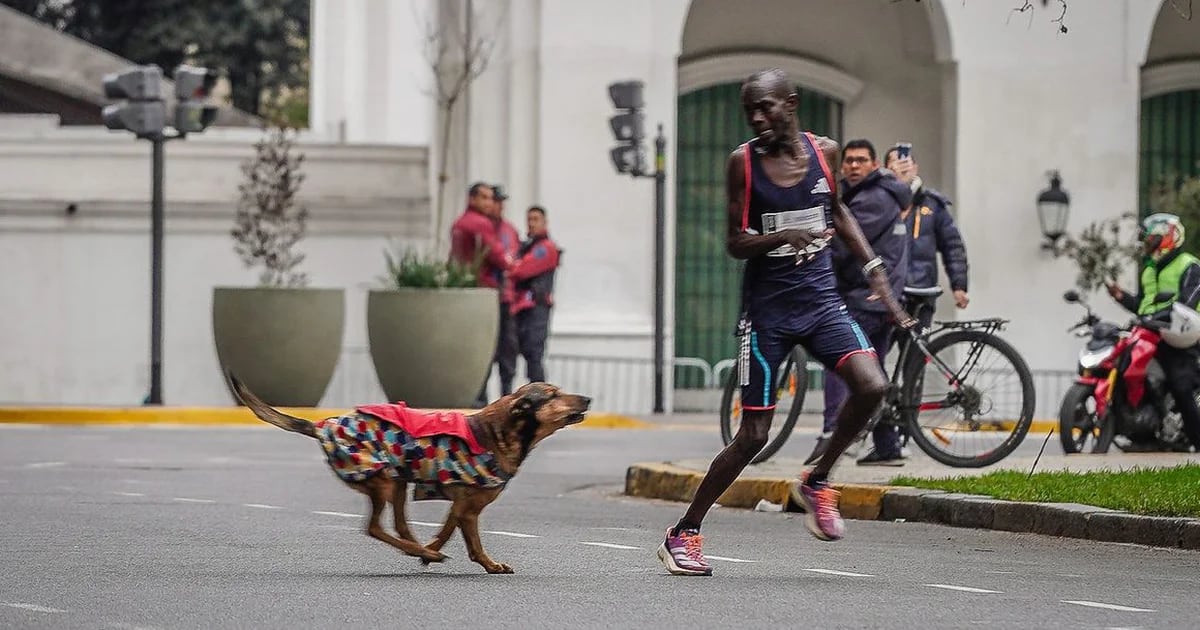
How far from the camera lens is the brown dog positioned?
8.48 meters

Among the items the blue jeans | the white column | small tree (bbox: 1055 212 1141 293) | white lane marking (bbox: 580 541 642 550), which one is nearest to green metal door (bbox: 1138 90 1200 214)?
small tree (bbox: 1055 212 1141 293)

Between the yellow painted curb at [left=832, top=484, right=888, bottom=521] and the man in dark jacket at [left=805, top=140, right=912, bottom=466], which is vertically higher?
the man in dark jacket at [left=805, top=140, right=912, bottom=466]

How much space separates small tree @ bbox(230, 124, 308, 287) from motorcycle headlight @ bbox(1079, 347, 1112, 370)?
9.26m

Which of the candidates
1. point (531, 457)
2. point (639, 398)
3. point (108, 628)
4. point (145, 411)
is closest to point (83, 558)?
point (108, 628)

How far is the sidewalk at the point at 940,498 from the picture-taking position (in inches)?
409

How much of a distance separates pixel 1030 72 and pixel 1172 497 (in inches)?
550

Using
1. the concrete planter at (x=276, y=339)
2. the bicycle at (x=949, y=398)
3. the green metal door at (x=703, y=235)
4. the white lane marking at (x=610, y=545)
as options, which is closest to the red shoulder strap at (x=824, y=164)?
the white lane marking at (x=610, y=545)

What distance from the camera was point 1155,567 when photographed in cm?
934

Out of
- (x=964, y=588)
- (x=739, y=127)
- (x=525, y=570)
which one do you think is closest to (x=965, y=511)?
(x=964, y=588)

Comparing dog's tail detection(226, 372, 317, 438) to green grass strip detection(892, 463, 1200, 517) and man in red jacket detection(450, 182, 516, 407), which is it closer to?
green grass strip detection(892, 463, 1200, 517)

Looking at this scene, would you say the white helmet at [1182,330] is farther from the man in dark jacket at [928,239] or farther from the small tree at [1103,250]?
the small tree at [1103,250]

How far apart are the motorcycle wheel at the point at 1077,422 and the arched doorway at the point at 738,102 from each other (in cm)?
1007

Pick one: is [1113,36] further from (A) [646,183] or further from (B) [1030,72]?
(A) [646,183]

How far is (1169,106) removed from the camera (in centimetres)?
2677
